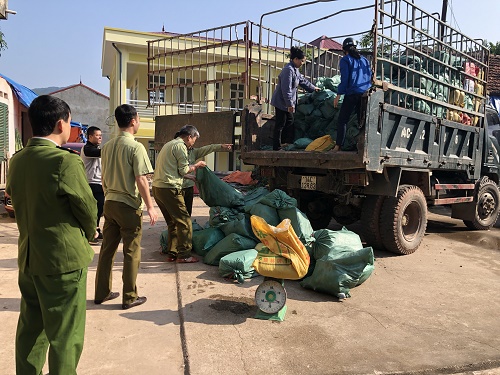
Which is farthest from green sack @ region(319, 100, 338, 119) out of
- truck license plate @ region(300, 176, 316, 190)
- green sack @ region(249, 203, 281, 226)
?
green sack @ region(249, 203, 281, 226)

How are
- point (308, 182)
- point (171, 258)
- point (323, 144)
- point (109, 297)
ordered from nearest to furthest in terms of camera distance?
point (109, 297), point (171, 258), point (323, 144), point (308, 182)

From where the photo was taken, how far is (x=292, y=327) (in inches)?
120

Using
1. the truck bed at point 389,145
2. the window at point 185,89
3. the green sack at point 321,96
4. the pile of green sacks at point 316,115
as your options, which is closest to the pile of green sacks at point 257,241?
the truck bed at point 389,145

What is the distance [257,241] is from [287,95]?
2072 mm

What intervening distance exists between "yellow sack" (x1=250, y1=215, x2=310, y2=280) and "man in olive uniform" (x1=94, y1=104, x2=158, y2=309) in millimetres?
862

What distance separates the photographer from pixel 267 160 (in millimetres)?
5562

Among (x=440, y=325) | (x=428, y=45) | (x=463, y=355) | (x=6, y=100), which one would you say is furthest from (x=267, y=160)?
(x=6, y=100)

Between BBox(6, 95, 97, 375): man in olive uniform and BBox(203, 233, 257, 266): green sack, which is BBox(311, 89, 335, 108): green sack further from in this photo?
BBox(6, 95, 97, 375): man in olive uniform

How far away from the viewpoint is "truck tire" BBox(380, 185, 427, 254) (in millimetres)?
4957

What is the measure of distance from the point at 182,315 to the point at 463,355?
1.94 meters

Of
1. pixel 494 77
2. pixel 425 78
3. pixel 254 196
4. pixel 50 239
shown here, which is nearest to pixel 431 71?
pixel 425 78

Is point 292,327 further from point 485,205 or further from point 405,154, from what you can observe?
point 485,205

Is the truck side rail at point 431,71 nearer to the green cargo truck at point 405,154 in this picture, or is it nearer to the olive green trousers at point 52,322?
the green cargo truck at point 405,154

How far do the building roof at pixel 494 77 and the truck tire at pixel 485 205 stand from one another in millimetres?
9081
